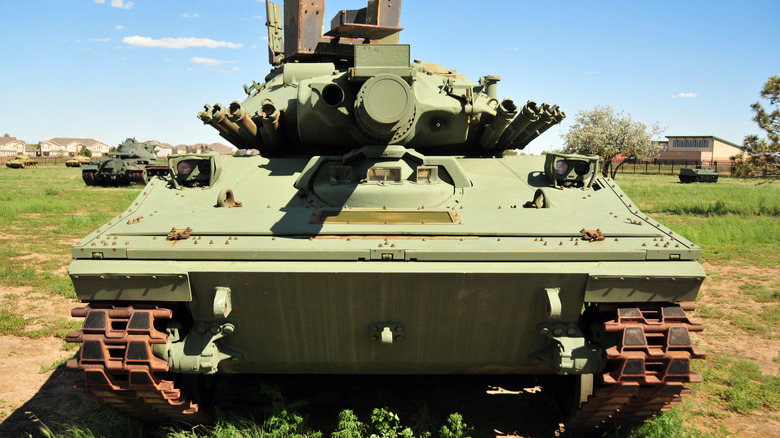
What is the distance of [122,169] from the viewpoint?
28.0 meters

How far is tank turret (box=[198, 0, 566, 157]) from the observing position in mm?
4824

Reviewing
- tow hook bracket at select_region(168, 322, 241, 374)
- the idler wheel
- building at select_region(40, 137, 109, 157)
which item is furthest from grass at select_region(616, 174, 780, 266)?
building at select_region(40, 137, 109, 157)

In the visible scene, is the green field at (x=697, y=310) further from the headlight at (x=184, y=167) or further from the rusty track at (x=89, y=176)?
the rusty track at (x=89, y=176)

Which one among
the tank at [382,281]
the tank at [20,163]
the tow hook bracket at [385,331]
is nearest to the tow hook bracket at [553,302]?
the tank at [382,281]

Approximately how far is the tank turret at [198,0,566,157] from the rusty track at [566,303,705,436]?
2.30 m

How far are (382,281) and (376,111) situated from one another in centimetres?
149

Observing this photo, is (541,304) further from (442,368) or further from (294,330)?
(294,330)

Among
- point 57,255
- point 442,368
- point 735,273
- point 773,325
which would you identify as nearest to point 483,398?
point 442,368

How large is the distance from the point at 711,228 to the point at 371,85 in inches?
504

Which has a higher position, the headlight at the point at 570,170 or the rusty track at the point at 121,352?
the headlight at the point at 570,170

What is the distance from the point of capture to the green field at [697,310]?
491cm

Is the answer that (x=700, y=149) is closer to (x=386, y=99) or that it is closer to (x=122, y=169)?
(x=122, y=169)

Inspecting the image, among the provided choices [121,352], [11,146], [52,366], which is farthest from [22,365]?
[11,146]

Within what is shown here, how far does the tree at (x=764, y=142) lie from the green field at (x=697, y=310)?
1.56m
